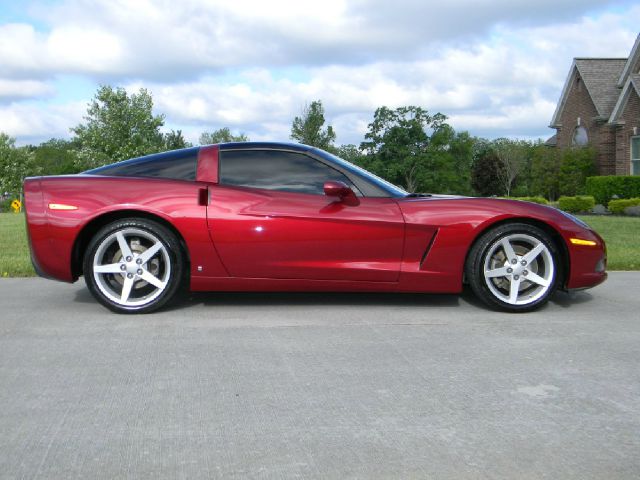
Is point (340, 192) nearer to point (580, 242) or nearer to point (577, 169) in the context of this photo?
point (580, 242)

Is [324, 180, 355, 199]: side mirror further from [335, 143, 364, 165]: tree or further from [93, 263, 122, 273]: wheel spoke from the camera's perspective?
[335, 143, 364, 165]: tree

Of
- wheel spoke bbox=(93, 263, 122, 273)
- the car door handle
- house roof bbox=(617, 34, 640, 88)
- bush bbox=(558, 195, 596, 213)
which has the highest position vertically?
house roof bbox=(617, 34, 640, 88)

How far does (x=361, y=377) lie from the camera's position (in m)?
3.79

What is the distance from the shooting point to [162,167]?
562 centimetres

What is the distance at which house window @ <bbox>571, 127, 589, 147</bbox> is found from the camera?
37.1 meters

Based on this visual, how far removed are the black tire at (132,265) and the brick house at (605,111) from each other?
29154mm

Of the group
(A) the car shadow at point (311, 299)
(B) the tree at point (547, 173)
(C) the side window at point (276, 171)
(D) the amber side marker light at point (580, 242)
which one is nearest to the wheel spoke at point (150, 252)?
(A) the car shadow at point (311, 299)

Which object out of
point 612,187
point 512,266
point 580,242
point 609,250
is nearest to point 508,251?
point 512,266

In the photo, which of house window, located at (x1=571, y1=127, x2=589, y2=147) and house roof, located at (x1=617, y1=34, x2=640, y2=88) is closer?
house roof, located at (x1=617, y1=34, x2=640, y2=88)

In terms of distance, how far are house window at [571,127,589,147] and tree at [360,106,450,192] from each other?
3293cm

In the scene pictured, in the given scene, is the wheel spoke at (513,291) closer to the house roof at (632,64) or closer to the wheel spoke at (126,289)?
the wheel spoke at (126,289)

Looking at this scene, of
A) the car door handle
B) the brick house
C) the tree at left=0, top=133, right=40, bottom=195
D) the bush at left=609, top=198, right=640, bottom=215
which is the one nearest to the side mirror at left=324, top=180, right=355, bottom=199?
the car door handle

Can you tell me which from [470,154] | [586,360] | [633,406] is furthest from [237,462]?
[470,154]

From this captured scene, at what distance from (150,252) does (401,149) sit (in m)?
67.3
